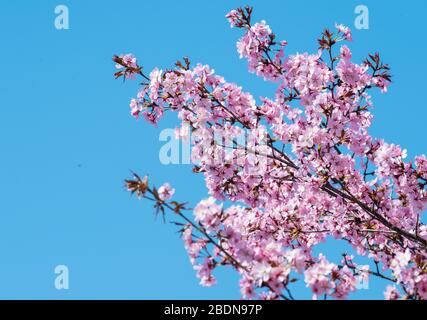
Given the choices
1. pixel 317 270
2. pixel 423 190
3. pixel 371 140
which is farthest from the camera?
pixel 371 140

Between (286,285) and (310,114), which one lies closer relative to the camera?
(286,285)

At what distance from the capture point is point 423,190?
27.5 feet

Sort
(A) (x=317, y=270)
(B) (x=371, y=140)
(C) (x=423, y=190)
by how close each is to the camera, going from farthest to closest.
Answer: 1. (B) (x=371, y=140)
2. (C) (x=423, y=190)
3. (A) (x=317, y=270)

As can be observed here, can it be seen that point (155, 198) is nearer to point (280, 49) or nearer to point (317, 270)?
point (317, 270)

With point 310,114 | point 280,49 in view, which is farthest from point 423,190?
point 280,49

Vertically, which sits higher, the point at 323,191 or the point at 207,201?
the point at 323,191

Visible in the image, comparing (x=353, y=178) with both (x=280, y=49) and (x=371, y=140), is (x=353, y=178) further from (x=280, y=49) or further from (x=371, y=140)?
(x=280, y=49)

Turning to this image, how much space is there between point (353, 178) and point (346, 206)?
19.4 inches

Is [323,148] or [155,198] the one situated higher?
[323,148]

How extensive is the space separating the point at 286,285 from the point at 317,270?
0.33 meters

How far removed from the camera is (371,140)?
8914 mm

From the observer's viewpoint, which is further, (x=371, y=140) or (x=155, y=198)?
(x=371, y=140)
